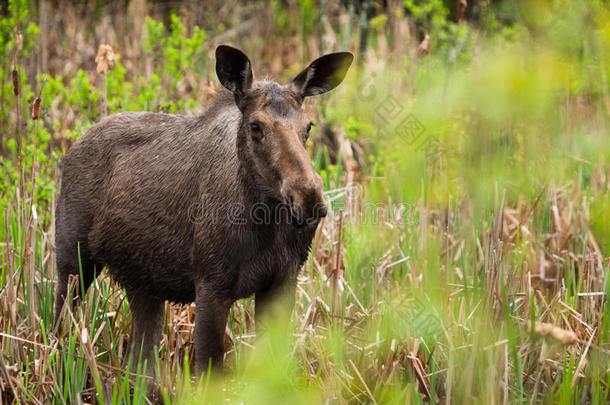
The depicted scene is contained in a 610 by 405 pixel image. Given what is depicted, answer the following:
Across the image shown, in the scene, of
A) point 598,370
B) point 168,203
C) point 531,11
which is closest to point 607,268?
point 598,370

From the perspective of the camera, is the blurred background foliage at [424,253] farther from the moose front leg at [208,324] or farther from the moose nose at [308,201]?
the moose nose at [308,201]

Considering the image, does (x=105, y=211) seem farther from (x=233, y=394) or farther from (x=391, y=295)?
(x=391, y=295)

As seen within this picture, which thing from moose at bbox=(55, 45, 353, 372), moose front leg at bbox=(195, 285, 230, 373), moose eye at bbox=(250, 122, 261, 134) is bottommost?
moose front leg at bbox=(195, 285, 230, 373)

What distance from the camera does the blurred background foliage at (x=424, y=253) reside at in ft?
11.9

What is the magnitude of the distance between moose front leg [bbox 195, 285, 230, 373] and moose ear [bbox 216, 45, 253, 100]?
3.45 feet

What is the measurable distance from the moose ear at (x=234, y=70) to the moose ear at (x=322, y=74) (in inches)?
10.0

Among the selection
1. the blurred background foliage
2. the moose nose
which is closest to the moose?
the moose nose

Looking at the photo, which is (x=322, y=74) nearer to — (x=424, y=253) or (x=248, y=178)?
(x=248, y=178)

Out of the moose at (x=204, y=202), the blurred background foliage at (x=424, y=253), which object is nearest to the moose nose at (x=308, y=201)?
the moose at (x=204, y=202)

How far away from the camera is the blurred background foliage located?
11.9 ft

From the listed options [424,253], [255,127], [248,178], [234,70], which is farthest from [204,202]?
[424,253]

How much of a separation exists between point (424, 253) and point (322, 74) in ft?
5.11

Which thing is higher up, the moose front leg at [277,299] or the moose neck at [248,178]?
the moose neck at [248,178]

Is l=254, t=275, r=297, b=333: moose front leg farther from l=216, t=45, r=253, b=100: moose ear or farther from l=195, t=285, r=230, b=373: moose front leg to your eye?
l=216, t=45, r=253, b=100: moose ear
